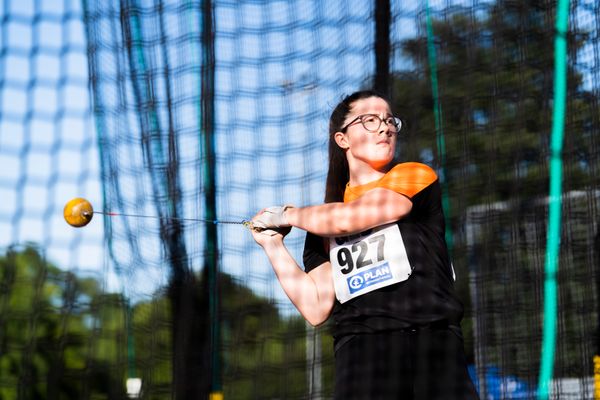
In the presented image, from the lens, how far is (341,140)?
1936mm

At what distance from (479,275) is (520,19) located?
37.8 inches

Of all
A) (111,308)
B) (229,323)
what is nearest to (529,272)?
(229,323)

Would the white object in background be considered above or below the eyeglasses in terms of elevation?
below

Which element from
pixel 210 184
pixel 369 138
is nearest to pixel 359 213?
pixel 369 138

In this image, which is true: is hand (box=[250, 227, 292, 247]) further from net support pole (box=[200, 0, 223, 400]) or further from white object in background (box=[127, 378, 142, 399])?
white object in background (box=[127, 378, 142, 399])

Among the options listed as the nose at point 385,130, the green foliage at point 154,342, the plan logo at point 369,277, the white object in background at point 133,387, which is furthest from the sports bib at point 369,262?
the white object in background at point 133,387

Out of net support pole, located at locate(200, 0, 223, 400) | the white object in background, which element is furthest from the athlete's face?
the white object in background

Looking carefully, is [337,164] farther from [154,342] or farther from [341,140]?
[154,342]

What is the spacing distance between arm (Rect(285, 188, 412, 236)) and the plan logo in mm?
87

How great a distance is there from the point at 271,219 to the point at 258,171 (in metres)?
0.98

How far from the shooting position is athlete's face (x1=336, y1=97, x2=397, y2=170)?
186cm

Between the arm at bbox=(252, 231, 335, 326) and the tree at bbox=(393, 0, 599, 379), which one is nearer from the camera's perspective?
the arm at bbox=(252, 231, 335, 326)

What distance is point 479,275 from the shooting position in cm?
316

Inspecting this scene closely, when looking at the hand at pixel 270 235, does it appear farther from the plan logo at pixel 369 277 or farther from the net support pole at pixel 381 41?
the net support pole at pixel 381 41
